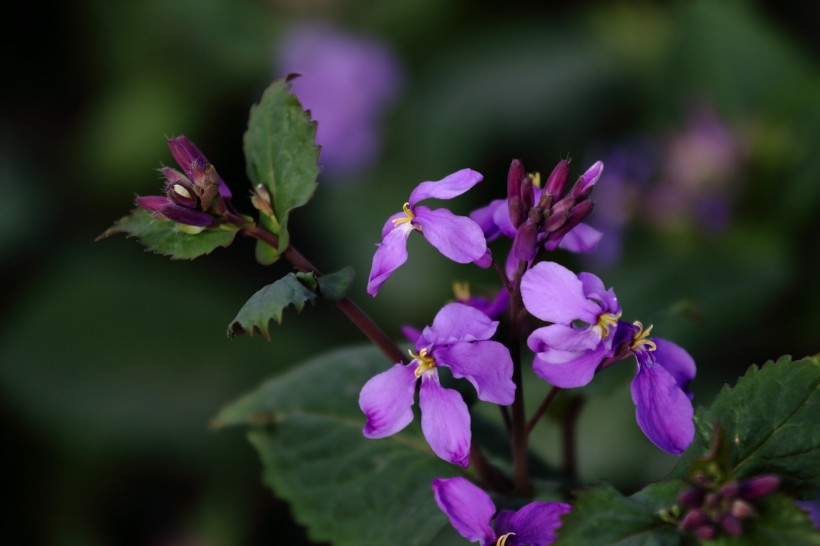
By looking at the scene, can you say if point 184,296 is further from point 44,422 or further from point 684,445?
point 684,445

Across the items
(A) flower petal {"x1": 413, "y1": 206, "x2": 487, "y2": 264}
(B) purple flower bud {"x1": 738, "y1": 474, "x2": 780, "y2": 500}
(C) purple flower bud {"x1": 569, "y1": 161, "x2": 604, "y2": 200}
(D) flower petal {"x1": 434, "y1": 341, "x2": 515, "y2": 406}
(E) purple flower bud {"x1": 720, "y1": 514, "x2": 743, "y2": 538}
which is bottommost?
(E) purple flower bud {"x1": 720, "y1": 514, "x2": 743, "y2": 538}

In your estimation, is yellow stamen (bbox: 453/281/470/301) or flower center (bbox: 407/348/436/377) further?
yellow stamen (bbox: 453/281/470/301)

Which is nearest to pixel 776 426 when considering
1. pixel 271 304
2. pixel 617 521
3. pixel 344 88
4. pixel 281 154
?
pixel 617 521

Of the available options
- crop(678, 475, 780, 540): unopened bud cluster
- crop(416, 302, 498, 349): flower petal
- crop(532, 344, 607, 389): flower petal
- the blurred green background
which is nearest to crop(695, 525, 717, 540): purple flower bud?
crop(678, 475, 780, 540): unopened bud cluster

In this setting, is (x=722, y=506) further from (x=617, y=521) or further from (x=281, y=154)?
(x=281, y=154)

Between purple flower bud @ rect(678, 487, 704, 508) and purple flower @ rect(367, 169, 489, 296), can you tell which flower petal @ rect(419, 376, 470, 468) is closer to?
purple flower @ rect(367, 169, 489, 296)

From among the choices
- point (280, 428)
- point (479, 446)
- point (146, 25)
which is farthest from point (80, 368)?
point (479, 446)

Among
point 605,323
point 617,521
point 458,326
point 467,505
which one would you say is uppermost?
point 458,326
